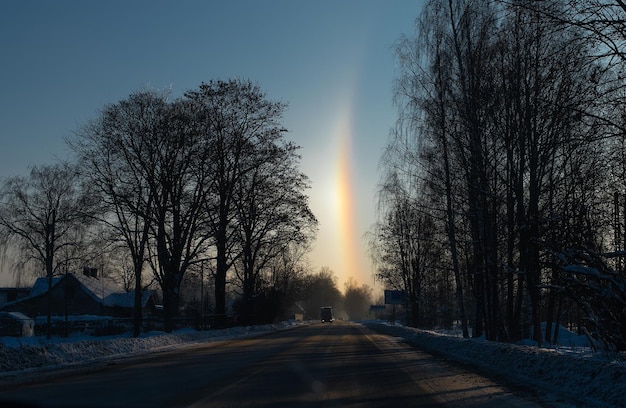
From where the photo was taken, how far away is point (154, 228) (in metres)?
38.3

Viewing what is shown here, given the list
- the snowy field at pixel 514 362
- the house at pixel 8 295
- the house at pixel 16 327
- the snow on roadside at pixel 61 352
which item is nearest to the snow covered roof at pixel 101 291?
the house at pixel 8 295

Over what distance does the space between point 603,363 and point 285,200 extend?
3438 centimetres

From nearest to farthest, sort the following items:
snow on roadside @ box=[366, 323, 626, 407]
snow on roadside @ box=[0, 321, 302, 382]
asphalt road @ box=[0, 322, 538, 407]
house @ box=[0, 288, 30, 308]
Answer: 1. snow on roadside @ box=[366, 323, 626, 407]
2. asphalt road @ box=[0, 322, 538, 407]
3. snow on roadside @ box=[0, 321, 302, 382]
4. house @ box=[0, 288, 30, 308]

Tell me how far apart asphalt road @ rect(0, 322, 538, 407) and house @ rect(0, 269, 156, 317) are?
5755 centimetres

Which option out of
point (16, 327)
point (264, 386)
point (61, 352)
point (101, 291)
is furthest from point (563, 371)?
point (101, 291)

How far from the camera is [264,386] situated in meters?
12.1

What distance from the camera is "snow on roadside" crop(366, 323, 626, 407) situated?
32.0 ft

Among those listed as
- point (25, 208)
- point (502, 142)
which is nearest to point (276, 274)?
point (25, 208)

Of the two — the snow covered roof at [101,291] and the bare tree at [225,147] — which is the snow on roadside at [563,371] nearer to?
the bare tree at [225,147]

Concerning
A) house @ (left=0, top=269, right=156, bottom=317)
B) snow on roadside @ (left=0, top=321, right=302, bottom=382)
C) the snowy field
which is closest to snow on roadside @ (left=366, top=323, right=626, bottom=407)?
the snowy field

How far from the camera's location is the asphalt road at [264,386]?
9.86 metres

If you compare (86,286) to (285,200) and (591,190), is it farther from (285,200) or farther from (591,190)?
(591,190)

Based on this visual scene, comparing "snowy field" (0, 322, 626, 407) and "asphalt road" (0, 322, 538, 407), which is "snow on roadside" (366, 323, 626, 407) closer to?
"snowy field" (0, 322, 626, 407)

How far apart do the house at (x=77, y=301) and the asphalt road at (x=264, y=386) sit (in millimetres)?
57547
